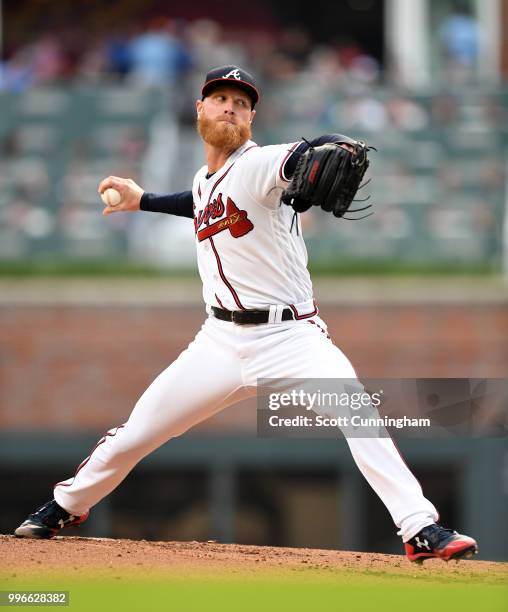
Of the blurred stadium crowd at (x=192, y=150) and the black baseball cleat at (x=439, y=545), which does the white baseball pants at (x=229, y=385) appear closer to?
the black baseball cleat at (x=439, y=545)

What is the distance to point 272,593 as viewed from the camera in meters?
4.71

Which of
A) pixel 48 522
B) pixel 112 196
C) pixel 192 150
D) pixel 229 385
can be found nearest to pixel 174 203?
pixel 112 196

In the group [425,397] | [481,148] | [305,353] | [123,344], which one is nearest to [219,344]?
[305,353]

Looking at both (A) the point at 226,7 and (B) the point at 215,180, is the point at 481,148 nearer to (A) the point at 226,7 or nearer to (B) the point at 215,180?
(A) the point at 226,7

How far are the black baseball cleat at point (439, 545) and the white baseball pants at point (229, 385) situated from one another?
0.05m

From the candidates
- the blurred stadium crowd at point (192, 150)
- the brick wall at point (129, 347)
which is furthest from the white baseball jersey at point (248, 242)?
the blurred stadium crowd at point (192, 150)

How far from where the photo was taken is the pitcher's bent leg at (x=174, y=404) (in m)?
4.95

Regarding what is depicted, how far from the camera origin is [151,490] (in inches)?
424

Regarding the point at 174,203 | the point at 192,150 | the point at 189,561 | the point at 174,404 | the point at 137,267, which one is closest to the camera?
the point at 174,404

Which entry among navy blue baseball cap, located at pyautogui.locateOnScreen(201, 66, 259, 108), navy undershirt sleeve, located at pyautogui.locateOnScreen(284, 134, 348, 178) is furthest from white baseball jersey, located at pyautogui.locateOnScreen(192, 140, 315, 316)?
navy blue baseball cap, located at pyautogui.locateOnScreen(201, 66, 259, 108)

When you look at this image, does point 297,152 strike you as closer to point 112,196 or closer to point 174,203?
point 174,203

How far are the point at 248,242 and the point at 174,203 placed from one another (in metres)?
0.57

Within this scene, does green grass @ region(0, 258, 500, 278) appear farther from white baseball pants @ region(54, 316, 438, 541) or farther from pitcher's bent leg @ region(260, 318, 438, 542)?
pitcher's bent leg @ region(260, 318, 438, 542)

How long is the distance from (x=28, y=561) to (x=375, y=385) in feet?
4.81
